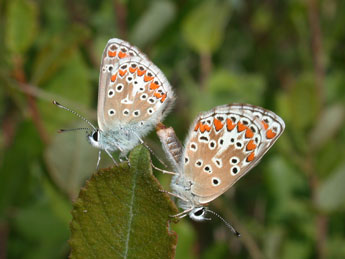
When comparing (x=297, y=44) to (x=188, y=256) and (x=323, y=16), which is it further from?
(x=188, y=256)

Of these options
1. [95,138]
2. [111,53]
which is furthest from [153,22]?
[95,138]

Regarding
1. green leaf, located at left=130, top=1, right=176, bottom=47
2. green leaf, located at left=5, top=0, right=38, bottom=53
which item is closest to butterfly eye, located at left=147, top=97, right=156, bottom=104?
green leaf, located at left=5, top=0, right=38, bottom=53

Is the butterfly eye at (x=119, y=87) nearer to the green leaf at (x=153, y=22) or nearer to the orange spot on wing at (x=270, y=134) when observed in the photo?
the orange spot on wing at (x=270, y=134)

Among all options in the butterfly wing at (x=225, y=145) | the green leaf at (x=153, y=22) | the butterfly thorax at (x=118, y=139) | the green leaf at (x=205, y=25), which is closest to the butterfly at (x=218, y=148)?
the butterfly wing at (x=225, y=145)

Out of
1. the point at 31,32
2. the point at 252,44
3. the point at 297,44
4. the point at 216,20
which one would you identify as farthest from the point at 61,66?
the point at 297,44

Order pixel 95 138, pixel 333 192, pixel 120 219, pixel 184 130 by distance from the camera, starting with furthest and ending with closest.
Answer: pixel 184 130 < pixel 333 192 < pixel 95 138 < pixel 120 219

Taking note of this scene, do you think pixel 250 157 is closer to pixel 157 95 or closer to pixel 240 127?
pixel 240 127
